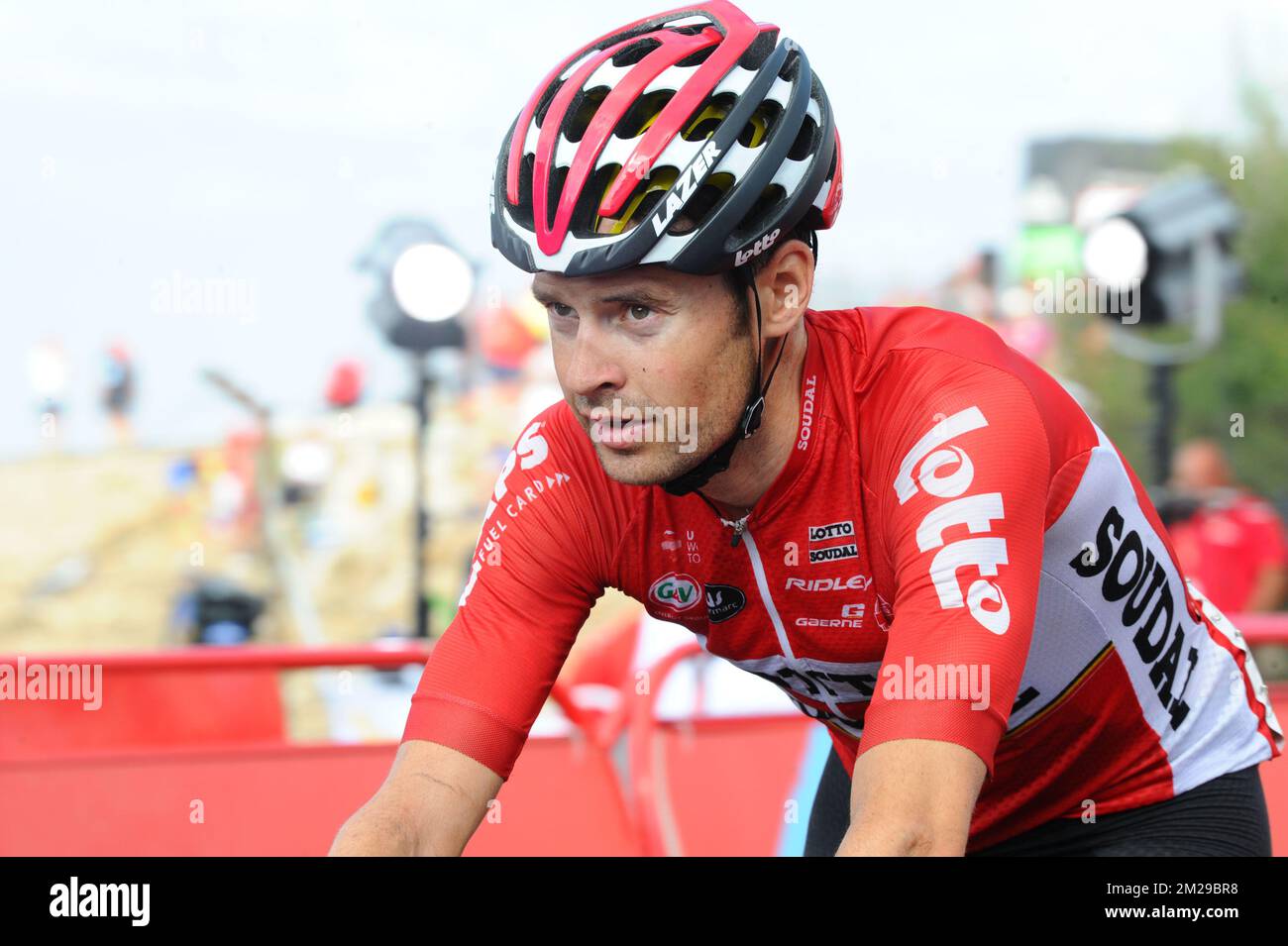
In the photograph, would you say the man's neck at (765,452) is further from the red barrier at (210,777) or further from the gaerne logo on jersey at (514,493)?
the red barrier at (210,777)

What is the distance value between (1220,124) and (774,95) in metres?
31.9

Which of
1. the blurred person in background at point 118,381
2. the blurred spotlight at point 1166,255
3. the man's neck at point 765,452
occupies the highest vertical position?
the blurred person in background at point 118,381

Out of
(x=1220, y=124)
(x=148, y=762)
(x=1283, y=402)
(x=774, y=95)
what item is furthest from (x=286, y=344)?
(x=1220, y=124)

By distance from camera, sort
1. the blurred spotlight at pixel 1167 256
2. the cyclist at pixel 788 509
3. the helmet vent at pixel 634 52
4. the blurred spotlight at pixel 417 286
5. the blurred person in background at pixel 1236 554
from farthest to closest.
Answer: the blurred spotlight at pixel 1167 256 → the blurred person in background at pixel 1236 554 → the blurred spotlight at pixel 417 286 → the helmet vent at pixel 634 52 → the cyclist at pixel 788 509

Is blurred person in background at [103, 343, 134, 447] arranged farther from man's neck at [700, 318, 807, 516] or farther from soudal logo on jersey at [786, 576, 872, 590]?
soudal logo on jersey at [786, 576, 872, 590]

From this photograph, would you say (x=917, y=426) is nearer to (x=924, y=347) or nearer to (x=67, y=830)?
(x=924, y=347)

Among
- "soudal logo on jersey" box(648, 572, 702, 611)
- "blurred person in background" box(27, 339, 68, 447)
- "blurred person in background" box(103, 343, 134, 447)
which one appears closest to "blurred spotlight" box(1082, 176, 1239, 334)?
"soudal logo on jersey" box(648, 572, 702, 611)

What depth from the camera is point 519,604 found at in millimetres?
2461

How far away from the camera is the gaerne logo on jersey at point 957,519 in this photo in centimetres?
205

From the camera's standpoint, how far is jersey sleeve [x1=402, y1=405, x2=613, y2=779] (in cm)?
237

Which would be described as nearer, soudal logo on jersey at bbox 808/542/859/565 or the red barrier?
soudal logo on jersey at bbox 808/542/859/565

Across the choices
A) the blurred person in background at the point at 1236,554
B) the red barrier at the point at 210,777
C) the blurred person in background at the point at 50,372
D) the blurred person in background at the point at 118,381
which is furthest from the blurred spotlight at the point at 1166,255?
the blurred person in background at the point at 118,381

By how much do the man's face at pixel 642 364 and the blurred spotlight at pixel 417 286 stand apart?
4367 mm

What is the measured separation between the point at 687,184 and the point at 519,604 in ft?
2.53
